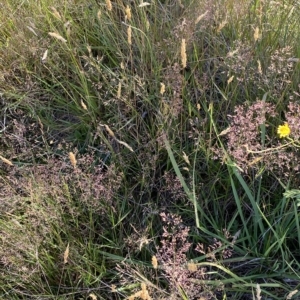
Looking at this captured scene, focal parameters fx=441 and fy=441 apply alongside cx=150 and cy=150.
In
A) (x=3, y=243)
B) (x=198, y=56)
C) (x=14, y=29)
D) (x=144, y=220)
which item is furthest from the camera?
(x=14, y=29)

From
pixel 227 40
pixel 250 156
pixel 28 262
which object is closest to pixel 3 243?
pixel 28 262

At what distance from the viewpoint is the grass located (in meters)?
1.29

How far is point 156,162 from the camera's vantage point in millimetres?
1520

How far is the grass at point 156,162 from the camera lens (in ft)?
Result: 4.22

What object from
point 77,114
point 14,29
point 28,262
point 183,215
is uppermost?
point 14,29

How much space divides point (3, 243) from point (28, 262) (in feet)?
0.33

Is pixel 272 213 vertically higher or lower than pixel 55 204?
lower

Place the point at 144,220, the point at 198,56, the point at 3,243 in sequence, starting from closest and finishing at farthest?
the point at 3,243, the point at 144,220, the point at 198,56

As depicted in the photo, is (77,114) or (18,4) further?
(18,4)

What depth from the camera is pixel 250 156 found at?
4.40 ft

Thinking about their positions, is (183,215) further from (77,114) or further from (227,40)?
(227,40)

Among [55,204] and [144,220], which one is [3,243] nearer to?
[55,204]

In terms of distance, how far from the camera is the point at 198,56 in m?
1.64

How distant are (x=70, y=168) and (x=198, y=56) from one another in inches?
24.6
